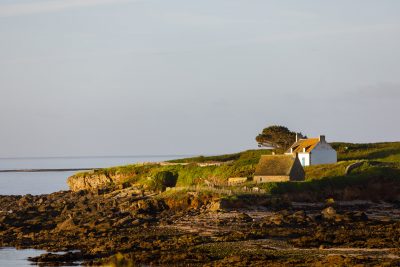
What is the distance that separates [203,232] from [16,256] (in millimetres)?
11428

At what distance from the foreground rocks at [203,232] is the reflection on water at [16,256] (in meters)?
0.85

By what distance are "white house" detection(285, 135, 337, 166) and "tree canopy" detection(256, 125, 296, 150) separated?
795 inches

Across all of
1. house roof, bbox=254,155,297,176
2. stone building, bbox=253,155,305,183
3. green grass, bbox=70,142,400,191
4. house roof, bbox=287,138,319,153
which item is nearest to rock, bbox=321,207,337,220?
green grass, bbox=70,142,400,191

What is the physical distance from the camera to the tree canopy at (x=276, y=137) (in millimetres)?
118812

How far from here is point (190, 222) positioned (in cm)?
6128

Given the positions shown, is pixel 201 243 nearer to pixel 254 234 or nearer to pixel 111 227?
pixel 254 234

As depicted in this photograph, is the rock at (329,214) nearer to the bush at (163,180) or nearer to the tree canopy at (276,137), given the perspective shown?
the bush at (163,180)

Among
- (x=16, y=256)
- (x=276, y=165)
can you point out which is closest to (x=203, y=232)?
(x=16, y=256)

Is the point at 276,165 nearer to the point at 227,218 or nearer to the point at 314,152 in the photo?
the point at 314,152

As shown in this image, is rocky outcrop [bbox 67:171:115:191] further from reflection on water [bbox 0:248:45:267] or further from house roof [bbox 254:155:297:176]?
reflection on water [bbox 0:248:45:267]

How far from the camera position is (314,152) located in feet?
313


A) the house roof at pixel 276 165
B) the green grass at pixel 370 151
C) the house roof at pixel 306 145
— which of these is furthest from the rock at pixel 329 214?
the green grass at pixel 370 151

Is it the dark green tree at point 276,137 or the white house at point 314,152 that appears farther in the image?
the dark green tree at point 276,137

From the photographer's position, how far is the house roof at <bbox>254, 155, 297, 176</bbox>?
80244 millimetres
